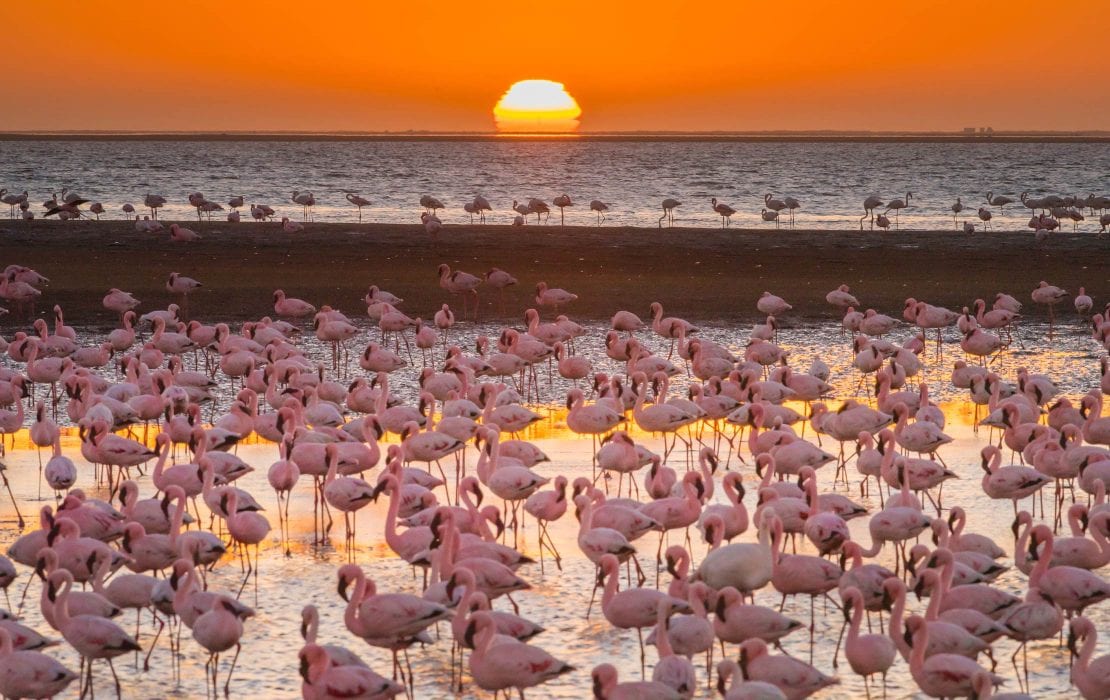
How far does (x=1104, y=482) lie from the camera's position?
1032 cm

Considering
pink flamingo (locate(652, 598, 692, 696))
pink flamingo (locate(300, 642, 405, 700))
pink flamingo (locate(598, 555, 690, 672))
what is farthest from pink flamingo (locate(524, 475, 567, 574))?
pink flamingo (locate(300, 642, 405, 700))

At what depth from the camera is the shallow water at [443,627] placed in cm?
802

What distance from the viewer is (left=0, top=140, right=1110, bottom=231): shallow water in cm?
5116

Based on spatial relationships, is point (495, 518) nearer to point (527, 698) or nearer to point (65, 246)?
point (527, 698)

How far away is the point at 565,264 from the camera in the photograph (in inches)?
1159

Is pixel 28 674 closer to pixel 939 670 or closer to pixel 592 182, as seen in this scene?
pixel 939 670

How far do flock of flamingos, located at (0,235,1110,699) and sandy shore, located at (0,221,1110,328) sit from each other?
7335mm

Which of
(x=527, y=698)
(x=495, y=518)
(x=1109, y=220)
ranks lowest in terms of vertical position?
(x=527, y=698)

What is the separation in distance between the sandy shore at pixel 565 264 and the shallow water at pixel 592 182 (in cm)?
874

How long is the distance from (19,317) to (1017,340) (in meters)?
15.3

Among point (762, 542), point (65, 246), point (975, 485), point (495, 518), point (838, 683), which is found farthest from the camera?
point (65, 246)

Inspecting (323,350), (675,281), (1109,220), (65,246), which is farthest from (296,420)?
(1109,220)

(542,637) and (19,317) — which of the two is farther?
(19,317)

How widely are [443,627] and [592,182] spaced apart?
223ft
